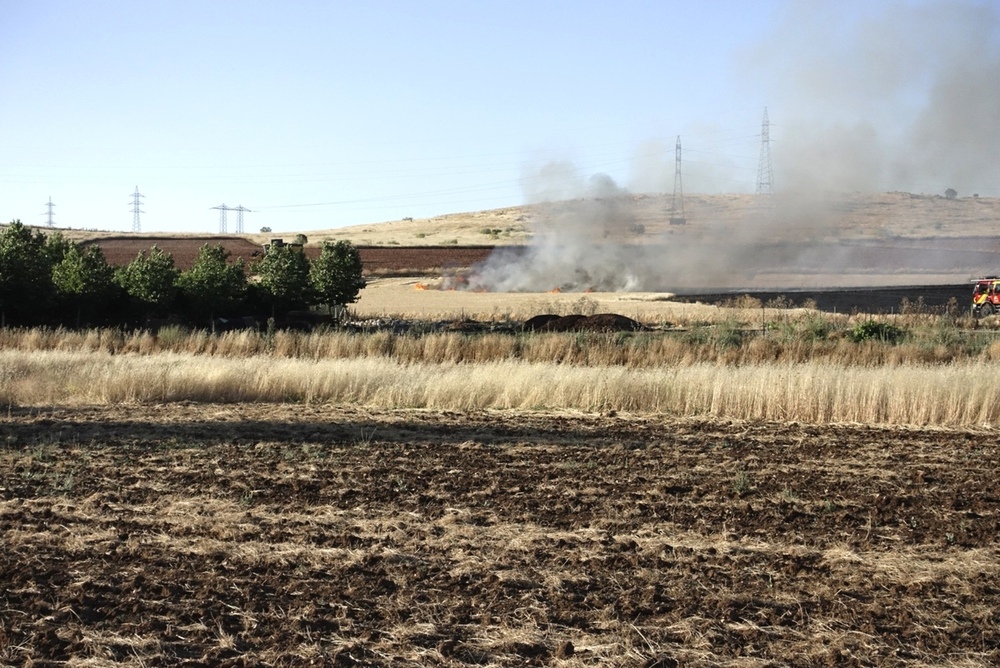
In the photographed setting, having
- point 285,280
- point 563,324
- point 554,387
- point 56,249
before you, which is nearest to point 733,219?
point 285,280

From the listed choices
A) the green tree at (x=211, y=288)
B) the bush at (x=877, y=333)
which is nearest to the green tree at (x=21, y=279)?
the green tree at (x=211, y=288)

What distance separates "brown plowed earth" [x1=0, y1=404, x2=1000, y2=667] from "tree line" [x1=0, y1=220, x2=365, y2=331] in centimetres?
1823

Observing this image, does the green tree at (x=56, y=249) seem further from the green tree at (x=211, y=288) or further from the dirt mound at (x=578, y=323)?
the dirt mound at (x=578, y=323)

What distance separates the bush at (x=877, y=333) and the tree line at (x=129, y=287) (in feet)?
59.2

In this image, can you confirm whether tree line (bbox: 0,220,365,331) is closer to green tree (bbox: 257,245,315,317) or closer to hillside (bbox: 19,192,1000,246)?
green tree (bbox: 257,245,315,317)

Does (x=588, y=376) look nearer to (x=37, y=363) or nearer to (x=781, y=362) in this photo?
(x=781, y=362)

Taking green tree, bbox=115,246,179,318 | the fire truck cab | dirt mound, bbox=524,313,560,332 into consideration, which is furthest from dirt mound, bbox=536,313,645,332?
the fire truck cab

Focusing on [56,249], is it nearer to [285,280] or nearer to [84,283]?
[84,283]

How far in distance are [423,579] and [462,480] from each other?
3977 millimetres

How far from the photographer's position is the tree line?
3144 cm

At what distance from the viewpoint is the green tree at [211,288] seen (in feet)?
114

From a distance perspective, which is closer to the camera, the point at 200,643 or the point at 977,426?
the point at 200,643

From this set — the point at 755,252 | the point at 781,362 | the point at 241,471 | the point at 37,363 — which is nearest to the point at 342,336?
the point at 37,363

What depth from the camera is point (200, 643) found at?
6.72 meters
